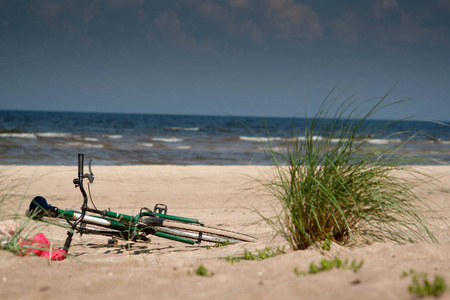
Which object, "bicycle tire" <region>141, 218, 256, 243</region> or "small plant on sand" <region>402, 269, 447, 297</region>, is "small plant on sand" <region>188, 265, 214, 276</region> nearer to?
"small plant on sand" <region>402, 269, 447, 297</region>

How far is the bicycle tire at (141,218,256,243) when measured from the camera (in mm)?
4340

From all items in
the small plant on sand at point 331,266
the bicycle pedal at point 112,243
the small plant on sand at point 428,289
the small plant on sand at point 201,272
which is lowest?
the bicycle pedal at point 112,243

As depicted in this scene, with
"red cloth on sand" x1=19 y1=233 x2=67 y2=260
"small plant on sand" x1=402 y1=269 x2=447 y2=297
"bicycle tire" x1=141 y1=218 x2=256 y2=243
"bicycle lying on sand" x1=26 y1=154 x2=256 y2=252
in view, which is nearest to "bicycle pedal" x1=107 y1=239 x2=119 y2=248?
"bicycle lying on sand" x1=26 y1=154 x2=256 y2=252

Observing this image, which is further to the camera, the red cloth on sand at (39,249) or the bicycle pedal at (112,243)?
the bicycle pedal at (112,243)

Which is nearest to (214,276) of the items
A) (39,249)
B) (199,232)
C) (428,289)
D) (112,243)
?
(428,289)

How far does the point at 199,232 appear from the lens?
4422 mm

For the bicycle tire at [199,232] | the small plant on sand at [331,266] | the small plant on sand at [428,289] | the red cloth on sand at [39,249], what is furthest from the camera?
the bicycle tire at [199,232]

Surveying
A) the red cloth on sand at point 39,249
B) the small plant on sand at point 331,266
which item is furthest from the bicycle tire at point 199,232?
the small plant on sand at point 331,266

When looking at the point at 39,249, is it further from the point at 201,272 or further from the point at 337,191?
the point at 337,191

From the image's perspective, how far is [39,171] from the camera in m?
10.9

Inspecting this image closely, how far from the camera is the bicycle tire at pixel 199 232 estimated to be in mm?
4340

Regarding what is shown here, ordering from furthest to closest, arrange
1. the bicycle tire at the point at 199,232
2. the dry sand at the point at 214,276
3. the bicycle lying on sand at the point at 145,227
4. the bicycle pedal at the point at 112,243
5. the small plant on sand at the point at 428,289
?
the bicycle pedal at the point at 112,243, the bicycle tire at the point at 199,232, the bicycle lying on sand at the point at 145,227, the dry sand at the point at 214,276, the small plant on sand at the point at 428,289

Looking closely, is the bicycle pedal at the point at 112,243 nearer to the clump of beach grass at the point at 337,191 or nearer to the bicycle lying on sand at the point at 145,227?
the bicycle lying on sand at the point at 145,227

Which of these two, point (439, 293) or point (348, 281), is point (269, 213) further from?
point (439, 293)
